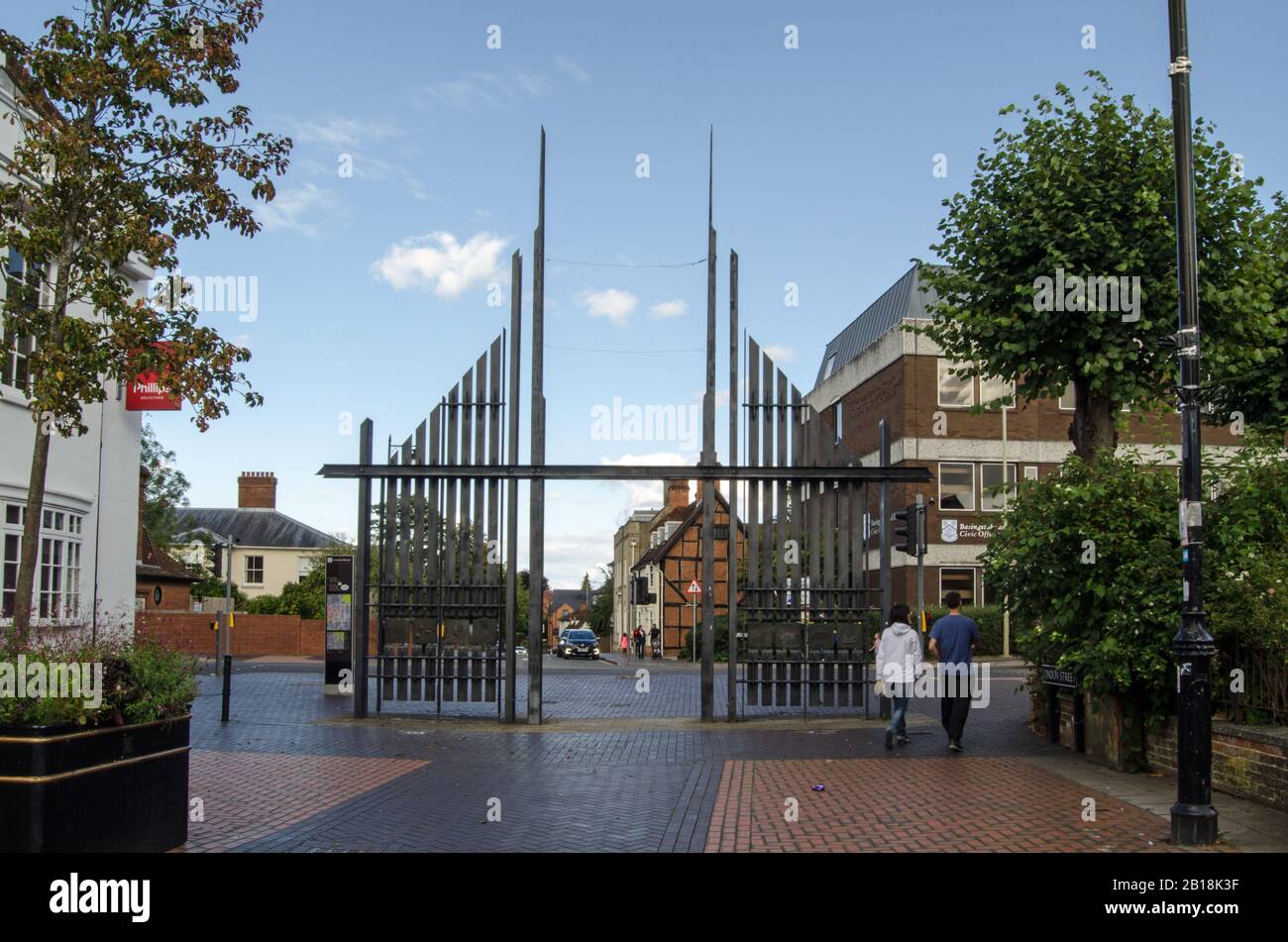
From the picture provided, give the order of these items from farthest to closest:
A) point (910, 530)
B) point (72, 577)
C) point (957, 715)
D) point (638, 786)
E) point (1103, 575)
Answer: point (72, 577)
point (910, 530)
point (957, 715)
point (1103, 575)
point (638, 786)

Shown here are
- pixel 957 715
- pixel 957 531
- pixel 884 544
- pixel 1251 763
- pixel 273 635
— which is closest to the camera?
pixel 1251 763

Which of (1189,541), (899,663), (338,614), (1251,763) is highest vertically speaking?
(1189,541)

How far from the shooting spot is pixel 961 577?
128 ft

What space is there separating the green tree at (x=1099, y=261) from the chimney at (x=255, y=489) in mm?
63816

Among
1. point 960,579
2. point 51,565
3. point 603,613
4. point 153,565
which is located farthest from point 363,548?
point 603,613

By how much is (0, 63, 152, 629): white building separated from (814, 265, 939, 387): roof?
2438 cm

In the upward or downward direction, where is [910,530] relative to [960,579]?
upward

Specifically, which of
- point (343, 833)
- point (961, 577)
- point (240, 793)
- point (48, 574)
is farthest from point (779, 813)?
point (961, 577)

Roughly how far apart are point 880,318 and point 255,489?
145 feet

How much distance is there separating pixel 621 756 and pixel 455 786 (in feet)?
8.37

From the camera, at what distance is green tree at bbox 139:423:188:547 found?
58031 millimetres

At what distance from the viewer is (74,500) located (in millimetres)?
18844

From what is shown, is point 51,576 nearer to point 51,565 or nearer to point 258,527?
point 51,565
